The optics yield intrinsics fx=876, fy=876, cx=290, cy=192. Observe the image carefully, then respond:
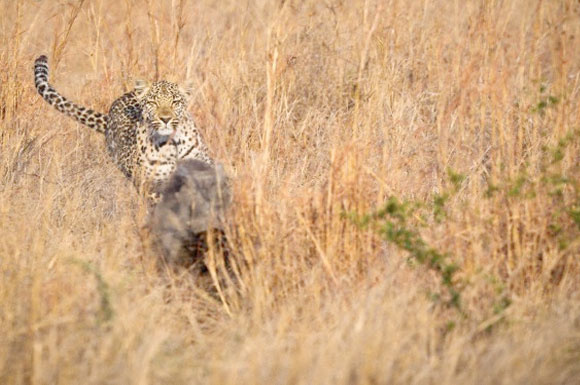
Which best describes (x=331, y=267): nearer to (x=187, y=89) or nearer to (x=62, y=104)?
(x=187, y=89)

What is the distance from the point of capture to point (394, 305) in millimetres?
3744

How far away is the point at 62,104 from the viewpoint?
261 inches

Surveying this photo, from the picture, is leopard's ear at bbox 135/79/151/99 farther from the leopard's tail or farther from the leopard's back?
the leopard's tail

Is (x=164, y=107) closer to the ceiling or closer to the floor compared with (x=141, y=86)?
closer to the floor

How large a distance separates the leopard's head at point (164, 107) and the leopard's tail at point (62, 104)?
950mm

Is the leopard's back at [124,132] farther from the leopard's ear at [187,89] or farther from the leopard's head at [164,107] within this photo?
the leopard's ear at [187,89]

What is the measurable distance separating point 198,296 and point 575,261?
1.88 m

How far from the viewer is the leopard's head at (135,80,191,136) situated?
18.7 feet

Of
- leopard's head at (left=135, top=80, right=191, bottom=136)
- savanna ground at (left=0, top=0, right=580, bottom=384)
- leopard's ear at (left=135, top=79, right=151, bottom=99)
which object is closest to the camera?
savanna ground at (left=0, top=0, right=580, bottom=384)

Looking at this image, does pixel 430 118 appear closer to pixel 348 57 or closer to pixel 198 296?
pixel 348 57

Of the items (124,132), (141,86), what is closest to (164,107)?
(141,86)

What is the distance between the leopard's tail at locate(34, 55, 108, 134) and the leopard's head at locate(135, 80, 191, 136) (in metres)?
0.95

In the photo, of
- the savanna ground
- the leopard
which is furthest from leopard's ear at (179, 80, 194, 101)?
the savanna ground

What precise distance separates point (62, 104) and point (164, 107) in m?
1.29
